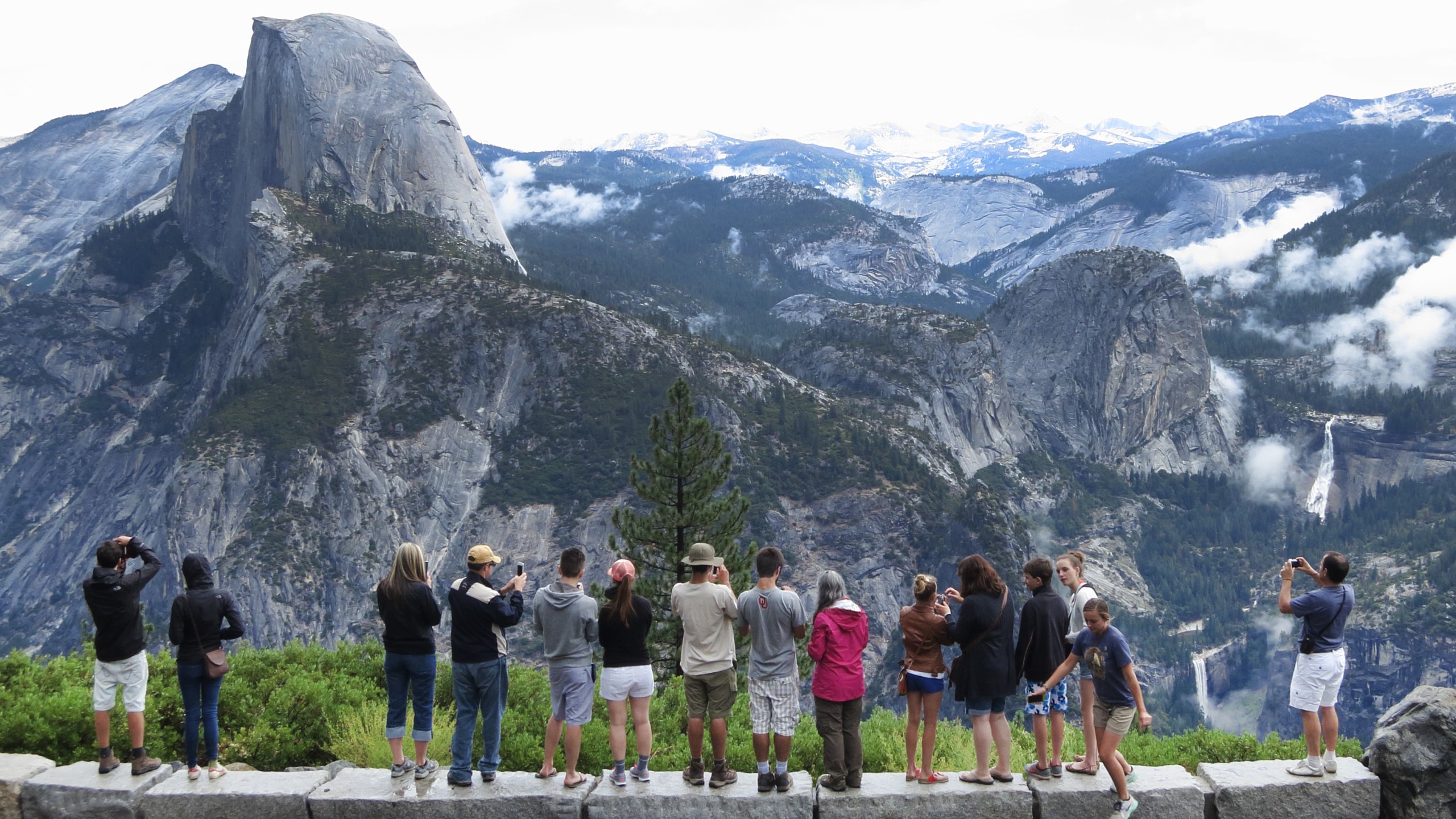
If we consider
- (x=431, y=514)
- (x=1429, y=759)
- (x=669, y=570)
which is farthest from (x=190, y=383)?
(x=1429, y=759)

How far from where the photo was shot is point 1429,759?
14438 mm

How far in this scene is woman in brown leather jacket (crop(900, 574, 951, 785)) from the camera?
44.3ft

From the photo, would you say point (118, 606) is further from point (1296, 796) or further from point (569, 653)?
point (1296, 796)

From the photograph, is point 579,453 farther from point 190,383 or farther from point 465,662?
point 465,662

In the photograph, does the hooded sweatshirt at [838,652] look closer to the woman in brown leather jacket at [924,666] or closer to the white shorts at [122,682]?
the woman in brown leather jacket at [924,666]

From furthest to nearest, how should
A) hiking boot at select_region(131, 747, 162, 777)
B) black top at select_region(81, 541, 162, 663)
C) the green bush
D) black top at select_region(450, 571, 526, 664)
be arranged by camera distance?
the green bush → hiking boot at select_region(131, 747, 162, 777) → black top at select_region(81, 541, 162, 663) → black top at select_region(450, 571, 526, 664)

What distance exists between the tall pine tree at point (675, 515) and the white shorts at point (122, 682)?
19.3m

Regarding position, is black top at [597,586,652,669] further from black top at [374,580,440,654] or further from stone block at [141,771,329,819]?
stone block at [141,771,329,819]

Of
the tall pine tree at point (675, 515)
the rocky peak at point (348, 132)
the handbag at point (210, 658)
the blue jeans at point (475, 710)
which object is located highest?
the rocky peak at point (348, 132)

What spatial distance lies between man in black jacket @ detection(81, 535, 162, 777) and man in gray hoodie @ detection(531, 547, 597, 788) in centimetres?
492

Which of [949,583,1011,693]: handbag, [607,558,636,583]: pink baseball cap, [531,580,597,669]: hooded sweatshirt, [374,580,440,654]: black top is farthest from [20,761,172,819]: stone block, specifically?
[949,583,1011,693]: handbag

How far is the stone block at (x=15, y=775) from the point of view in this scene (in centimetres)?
1420

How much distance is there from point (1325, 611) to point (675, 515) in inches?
884

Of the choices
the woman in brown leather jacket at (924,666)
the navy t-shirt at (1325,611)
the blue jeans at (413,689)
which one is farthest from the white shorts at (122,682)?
the navy t-shirt at (1325,611)
